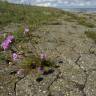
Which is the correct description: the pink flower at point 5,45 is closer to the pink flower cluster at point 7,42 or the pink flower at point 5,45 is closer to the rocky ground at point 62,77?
the pink flower cluster at point 7,42

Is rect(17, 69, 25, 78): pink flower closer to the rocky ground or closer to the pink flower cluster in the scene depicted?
the rocky ground

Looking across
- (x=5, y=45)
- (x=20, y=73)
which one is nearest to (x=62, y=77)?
(x=20, y=73)

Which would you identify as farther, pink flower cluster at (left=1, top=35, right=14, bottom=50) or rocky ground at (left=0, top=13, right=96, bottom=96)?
pink flower cluster at (left=1, top=35, right=14, bottom=50)

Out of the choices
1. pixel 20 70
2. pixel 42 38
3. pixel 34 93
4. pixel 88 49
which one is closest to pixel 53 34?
pixel 42 38

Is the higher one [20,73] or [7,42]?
[7,42]

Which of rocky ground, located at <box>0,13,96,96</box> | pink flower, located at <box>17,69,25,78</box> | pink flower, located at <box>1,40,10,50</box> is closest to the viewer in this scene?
rocky ground, located at <box>0,13,96,96</box>

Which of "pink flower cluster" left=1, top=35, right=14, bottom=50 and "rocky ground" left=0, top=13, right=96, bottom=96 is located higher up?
A: "pink flower cluster" left=1, top=35, right=14, bottom=50

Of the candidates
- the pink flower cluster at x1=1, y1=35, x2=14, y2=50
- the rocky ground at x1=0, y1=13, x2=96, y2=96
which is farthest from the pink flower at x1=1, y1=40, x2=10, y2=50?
the rocky ground at x1=0, y1=13, x2=96, y2=96

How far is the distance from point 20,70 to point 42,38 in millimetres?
2387

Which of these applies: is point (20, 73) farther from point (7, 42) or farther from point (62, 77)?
point (62, 77)

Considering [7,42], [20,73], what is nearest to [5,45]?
[7,42]

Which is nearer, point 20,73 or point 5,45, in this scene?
point 20,73

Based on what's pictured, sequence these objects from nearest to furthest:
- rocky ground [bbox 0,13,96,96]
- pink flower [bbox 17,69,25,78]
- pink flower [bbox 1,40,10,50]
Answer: rocky ground [bbox 0,13,96,96]
pink flower [bbox 17,69,25,78]
pink flower [bbox 1,40,10,50]

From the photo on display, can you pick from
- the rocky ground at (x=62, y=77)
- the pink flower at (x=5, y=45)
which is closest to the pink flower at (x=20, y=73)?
the rocky ground at (x=62, y=77)
